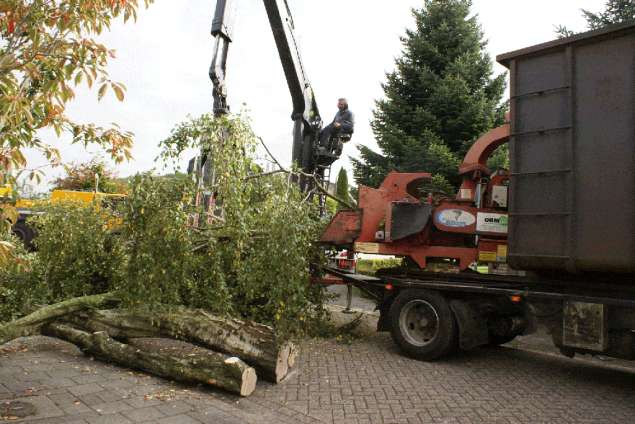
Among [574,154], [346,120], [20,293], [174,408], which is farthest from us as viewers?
[346,120]

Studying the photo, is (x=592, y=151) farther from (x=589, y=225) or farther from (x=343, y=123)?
(x=343, y=123)

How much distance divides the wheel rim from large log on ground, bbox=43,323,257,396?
259cm

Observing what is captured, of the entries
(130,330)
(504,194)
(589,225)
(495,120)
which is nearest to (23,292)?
(130,330)

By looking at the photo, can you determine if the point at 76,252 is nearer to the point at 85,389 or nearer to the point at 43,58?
the point at 85,389

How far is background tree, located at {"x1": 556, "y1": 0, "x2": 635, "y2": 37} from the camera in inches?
468

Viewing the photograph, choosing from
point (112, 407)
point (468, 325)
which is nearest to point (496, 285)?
point (468, 325)

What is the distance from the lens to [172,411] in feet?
13.3

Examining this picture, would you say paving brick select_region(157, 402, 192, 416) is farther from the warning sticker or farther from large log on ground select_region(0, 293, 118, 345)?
the warning sticker

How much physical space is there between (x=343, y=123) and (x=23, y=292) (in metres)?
6.03

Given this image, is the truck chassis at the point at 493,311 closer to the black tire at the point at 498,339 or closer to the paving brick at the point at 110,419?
the black tire at the point at 498,339

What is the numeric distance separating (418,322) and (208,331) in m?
2.83

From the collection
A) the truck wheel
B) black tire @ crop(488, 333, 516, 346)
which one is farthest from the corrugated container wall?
black tire @ crop(488, 333, 516, 346)

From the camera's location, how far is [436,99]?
47.4ft

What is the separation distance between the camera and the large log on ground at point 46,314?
17.2 feet
